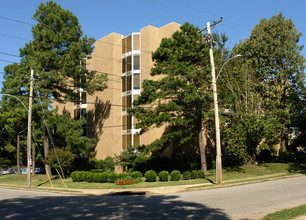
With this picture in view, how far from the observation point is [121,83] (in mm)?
39812

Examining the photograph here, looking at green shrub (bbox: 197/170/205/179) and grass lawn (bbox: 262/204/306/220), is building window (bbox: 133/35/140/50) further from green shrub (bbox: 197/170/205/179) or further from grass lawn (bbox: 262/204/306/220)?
grass lawn (bbox: 262/204/306/220)

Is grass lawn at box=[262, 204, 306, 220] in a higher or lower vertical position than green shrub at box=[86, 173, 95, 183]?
higher

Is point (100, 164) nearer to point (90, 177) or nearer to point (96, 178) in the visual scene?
point (90, 177)

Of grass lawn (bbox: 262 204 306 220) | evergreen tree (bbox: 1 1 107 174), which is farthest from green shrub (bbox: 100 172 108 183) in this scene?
grass lawn (bbox: 262 204 306 220)

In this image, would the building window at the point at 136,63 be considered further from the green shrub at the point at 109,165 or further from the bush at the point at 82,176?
the bush at the point at 82,176

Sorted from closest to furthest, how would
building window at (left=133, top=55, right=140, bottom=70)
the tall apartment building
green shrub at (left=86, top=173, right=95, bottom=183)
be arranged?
1. green shrub at (left=86, top=173, right=95, bottom=183)
2. the tall apartment building
3. building window at (left=133, top=55, right=140, bottom=70)

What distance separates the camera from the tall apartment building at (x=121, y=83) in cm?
3731

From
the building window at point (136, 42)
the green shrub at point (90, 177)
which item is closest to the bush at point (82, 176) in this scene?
the green shrub at point (90, 177)

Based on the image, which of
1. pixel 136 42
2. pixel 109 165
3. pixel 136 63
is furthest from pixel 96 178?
pixel 136 42

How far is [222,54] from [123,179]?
1693 centimetres

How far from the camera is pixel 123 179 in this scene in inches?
1012

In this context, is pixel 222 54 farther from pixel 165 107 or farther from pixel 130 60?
pixel 130 60

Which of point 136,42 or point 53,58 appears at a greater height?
point 136,42

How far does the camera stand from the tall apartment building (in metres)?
37.3
